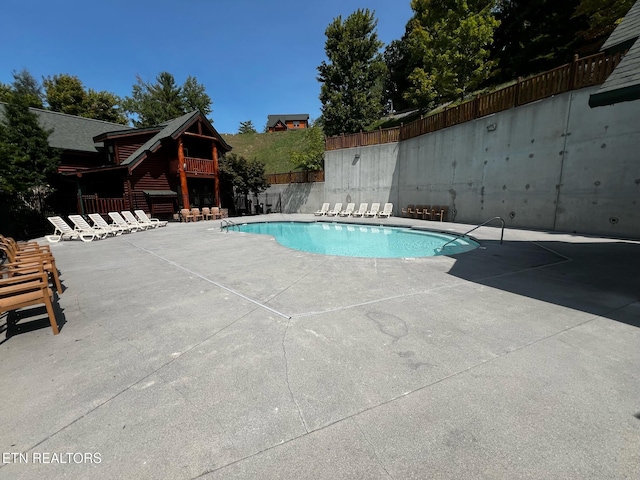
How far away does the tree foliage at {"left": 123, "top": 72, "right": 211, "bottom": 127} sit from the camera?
39062 mm

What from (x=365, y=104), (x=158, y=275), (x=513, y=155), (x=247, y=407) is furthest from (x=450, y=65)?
(x=247, y=407)

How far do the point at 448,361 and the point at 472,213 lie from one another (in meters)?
12.4

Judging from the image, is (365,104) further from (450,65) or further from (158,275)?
(158,275)

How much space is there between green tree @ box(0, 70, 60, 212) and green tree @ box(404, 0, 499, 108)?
26500 mm

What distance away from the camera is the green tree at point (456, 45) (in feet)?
Result: 66.5

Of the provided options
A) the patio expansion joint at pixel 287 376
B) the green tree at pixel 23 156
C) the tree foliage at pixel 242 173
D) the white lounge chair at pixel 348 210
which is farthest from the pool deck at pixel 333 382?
the tree foliage at pixel 242 173

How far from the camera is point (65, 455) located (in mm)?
1688

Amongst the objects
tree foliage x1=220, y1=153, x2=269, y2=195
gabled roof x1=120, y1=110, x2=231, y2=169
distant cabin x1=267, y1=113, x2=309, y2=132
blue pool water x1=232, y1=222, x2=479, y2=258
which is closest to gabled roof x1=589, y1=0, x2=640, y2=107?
blue pool water x1=232, y1=222, x2=479, y2=258

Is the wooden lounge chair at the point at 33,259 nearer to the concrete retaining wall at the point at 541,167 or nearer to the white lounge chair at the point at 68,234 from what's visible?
the white lounge chair at the point at 68,234

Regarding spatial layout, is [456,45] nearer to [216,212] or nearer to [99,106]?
[216,212]

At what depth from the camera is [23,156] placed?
1222cm

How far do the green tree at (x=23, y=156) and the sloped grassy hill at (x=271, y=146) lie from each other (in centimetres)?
2208

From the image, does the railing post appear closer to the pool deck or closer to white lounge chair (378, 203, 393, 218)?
the pool deck

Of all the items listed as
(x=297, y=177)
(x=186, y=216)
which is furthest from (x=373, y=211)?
(x=186, y=216)
